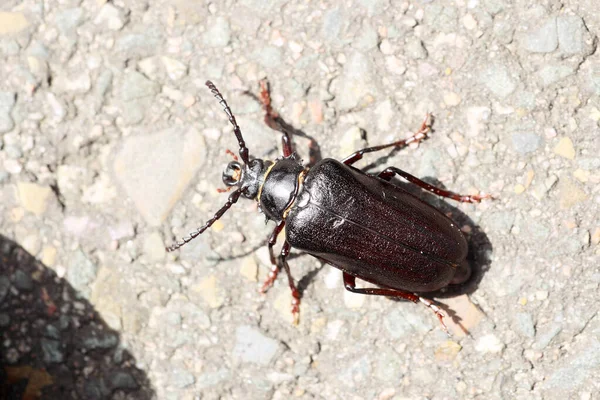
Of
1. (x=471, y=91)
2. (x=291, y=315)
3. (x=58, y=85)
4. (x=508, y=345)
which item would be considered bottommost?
(x=508, y=345)

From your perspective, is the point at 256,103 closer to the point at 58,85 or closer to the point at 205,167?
the point at 205,167

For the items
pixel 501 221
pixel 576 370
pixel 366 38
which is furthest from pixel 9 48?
pixel 576 370

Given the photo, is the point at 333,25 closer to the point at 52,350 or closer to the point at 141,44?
the point at 141,44

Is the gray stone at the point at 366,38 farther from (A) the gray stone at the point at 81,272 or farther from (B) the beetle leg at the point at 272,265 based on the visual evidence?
(A) the gray stone at the point at 81,272

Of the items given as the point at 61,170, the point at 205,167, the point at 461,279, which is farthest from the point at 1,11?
the point at 461,279

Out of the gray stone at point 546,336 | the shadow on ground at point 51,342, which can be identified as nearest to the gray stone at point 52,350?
the shadow on ground at point 51,342

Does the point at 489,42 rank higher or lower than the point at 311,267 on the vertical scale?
higher

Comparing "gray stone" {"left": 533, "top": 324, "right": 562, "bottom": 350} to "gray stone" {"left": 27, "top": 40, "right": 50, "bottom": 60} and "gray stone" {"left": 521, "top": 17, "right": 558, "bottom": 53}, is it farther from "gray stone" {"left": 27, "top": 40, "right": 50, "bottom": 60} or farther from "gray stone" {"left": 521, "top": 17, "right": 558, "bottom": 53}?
"gray stone" {"left": 27, "top": 40, "right": 50, "bottom": 60}
